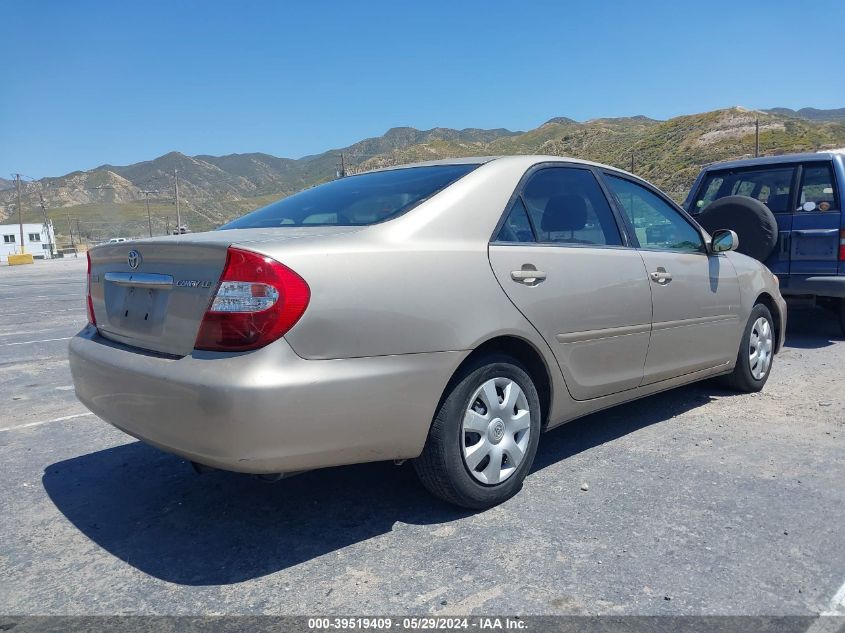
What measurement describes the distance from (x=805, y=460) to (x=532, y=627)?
2254mm

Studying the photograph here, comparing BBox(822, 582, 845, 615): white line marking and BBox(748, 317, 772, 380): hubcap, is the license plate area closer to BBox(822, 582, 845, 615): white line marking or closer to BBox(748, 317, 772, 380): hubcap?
BBox(822, 582, 845, 615): white line marking

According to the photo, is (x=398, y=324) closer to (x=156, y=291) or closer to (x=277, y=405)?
(x=277, y=405)

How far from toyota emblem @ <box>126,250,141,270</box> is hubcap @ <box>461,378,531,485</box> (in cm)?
153

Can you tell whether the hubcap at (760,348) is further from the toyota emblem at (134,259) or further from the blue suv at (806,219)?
the toyota emblem at (134,259)

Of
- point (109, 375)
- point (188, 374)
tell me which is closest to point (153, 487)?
point (109, 375)

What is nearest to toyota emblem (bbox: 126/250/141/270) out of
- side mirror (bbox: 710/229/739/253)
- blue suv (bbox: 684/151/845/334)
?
side mirror (bbox: 710/229/739/253)

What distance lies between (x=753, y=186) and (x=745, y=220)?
41.1 inches

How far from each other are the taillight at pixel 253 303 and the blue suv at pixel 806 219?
594cm

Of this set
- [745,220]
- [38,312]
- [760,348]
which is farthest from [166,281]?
[38,312]

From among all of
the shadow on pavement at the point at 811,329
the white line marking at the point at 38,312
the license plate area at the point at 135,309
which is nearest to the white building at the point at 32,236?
the white line marking at the point at 38,312

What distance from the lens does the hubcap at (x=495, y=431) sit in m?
2.91

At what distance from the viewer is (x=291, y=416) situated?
2363 millimetres

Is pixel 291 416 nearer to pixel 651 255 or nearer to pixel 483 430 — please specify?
pixel 483 430

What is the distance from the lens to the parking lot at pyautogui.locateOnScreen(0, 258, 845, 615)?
234 centimetres
